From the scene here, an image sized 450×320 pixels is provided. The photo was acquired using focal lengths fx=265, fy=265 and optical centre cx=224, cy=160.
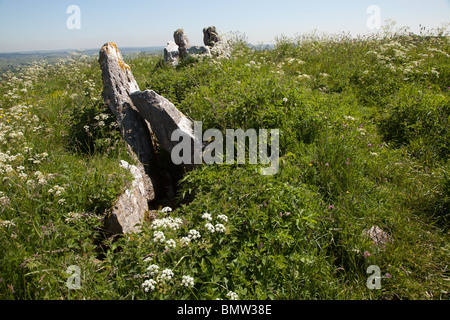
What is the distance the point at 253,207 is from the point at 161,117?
2.63 m

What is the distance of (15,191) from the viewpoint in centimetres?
345

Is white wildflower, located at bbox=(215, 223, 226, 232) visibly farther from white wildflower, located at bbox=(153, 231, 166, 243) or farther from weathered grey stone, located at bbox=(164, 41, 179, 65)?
weathered grey stone, located at bbox=(164, 41, 179, 65)

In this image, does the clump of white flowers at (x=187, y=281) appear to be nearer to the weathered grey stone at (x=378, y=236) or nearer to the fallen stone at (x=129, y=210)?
the fallen stone at (x=129, y=210)

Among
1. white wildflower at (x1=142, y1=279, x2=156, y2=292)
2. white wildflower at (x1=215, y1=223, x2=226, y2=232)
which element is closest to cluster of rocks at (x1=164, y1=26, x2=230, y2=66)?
white wildflower at (x1=215, y1=223, x2=226, y2=232)

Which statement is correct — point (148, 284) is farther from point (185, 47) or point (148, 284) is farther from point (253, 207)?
point (185, 47)

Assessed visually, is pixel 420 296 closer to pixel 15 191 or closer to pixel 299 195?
pixel 299 195

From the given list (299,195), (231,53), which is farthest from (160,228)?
(231,53)

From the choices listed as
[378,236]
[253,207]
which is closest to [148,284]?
[253,207]

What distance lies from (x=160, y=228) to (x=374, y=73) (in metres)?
7.44

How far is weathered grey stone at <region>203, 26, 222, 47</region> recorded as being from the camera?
38.1 feet

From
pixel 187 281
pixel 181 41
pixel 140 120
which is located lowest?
pixel 187 281

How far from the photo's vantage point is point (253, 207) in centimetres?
316

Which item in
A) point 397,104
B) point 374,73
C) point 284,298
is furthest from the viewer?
point 374,73
